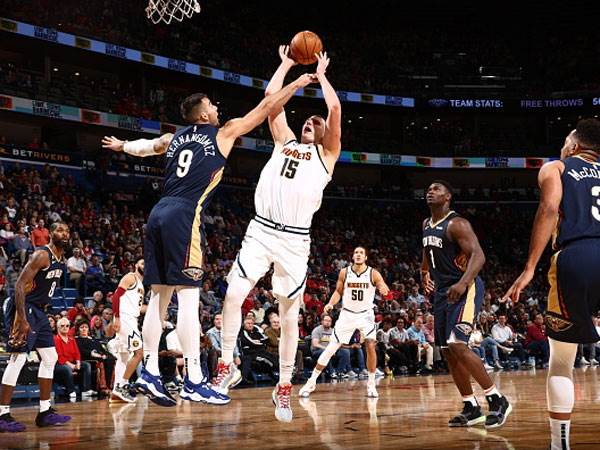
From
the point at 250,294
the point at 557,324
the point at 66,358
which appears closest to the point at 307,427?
the point at 557,324

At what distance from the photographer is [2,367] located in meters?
11.2

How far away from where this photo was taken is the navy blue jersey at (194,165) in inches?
243

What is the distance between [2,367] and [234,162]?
22.7 metres

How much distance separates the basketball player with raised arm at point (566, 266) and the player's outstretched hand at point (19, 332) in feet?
14.6

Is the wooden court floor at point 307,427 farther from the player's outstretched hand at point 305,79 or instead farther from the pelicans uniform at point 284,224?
the player's outstretched hand at point 305,79

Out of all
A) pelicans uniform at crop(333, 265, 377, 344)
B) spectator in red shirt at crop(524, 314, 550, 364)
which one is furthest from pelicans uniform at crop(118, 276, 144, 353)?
spectator in red shirt at crop(524, 314, 550, 364)

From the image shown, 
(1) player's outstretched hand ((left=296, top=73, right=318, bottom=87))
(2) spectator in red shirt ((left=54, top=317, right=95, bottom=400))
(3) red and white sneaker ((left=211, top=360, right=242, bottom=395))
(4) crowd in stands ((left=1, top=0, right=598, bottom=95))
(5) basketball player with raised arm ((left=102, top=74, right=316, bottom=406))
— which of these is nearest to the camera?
(5) basketball player with raised arm ((left=102, top=74, right=316, bottom=406))

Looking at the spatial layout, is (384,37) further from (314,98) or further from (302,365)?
(302,365)

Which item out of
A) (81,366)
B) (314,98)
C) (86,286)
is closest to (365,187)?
(314,98)

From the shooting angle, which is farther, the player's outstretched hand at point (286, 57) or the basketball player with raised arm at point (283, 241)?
the player's outstretched hand at point (286, 57)

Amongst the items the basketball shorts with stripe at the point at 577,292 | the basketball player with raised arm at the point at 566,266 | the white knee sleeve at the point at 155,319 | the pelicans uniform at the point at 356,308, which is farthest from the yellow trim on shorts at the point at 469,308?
the pelicans uniform at the point at 356,308

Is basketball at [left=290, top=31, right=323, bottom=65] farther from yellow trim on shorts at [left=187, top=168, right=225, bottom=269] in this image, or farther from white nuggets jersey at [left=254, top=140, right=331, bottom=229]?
yellow trim on shorts at [left=187, top=168, right=225, bottom=269]

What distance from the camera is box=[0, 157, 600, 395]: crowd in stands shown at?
13453 mm

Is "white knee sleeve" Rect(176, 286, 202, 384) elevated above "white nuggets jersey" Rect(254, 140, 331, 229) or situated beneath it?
situated beneath
